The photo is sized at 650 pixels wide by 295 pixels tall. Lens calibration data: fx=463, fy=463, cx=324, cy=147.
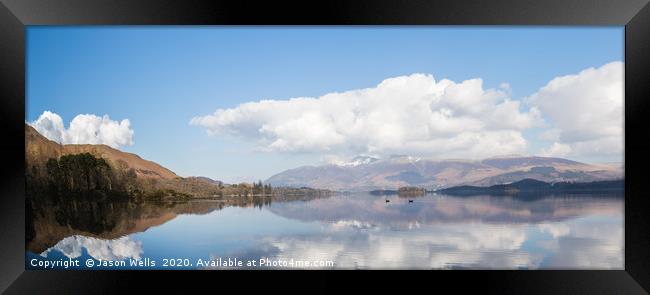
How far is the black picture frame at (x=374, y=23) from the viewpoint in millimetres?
4305

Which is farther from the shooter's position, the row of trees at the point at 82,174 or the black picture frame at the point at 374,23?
the row of trees at the point at 82,174

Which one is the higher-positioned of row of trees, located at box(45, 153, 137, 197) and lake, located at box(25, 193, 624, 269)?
row of trees, located at box(45, 153, 137, 197)

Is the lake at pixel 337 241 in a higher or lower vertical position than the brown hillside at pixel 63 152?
lower

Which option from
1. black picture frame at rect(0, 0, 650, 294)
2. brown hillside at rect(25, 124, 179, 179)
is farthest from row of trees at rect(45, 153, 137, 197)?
black picture frame at rect(0, 0, 650, 294)

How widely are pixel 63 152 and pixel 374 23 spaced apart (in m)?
5.05

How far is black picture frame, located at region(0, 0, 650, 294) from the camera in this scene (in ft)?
14.1

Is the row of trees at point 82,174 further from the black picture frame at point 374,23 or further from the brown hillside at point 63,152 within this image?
the black picture frame at point 374,23

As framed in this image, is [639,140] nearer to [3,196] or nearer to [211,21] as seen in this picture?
[211,21]

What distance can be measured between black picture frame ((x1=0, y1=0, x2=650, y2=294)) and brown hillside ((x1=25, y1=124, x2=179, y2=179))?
33 centimetres

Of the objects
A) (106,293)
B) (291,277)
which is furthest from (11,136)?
(291,277)

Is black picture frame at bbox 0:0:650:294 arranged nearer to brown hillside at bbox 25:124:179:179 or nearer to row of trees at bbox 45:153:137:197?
brown hillside at bbox 25:124:179:179

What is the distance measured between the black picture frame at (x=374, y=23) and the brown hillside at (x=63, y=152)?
0.33 metres

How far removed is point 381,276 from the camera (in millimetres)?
4469

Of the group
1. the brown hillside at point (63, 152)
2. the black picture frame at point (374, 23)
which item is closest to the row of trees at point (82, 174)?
the brown hillside at point (63, 152)
